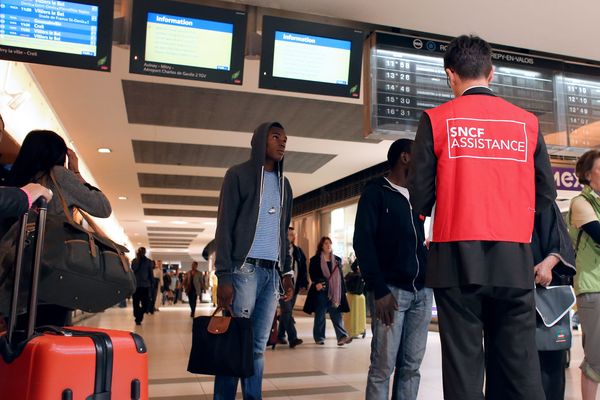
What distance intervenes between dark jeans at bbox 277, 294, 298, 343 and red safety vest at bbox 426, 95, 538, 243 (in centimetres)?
556

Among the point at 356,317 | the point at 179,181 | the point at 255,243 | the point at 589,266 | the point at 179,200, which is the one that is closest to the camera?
the point at 255,243

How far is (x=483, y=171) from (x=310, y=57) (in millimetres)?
2667

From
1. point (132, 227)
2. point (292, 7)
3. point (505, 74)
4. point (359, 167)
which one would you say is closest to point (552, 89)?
point (505, 74)

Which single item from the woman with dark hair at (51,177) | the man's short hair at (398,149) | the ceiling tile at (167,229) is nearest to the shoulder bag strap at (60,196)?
the woman with dark hair at (51,177)

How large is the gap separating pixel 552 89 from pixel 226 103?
4.15 m

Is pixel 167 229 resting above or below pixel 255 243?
above

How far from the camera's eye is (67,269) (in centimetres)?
203

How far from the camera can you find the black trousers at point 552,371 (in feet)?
8.03

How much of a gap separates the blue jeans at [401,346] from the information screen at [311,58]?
213 cm

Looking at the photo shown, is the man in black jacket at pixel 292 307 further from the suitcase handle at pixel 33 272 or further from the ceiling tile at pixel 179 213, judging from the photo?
the ceiling tile at pixel 179 213

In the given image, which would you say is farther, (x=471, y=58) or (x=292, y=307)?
(x=292, y=307)

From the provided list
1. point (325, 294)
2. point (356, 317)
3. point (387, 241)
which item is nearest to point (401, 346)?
point (387, 241)

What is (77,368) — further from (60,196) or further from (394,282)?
(394,282)

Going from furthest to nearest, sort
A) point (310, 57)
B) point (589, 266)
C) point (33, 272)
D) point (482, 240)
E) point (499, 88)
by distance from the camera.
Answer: point (499, 88) → point (310, 57) → point (589, 266) → point (33, 272) → point (482, 240)
